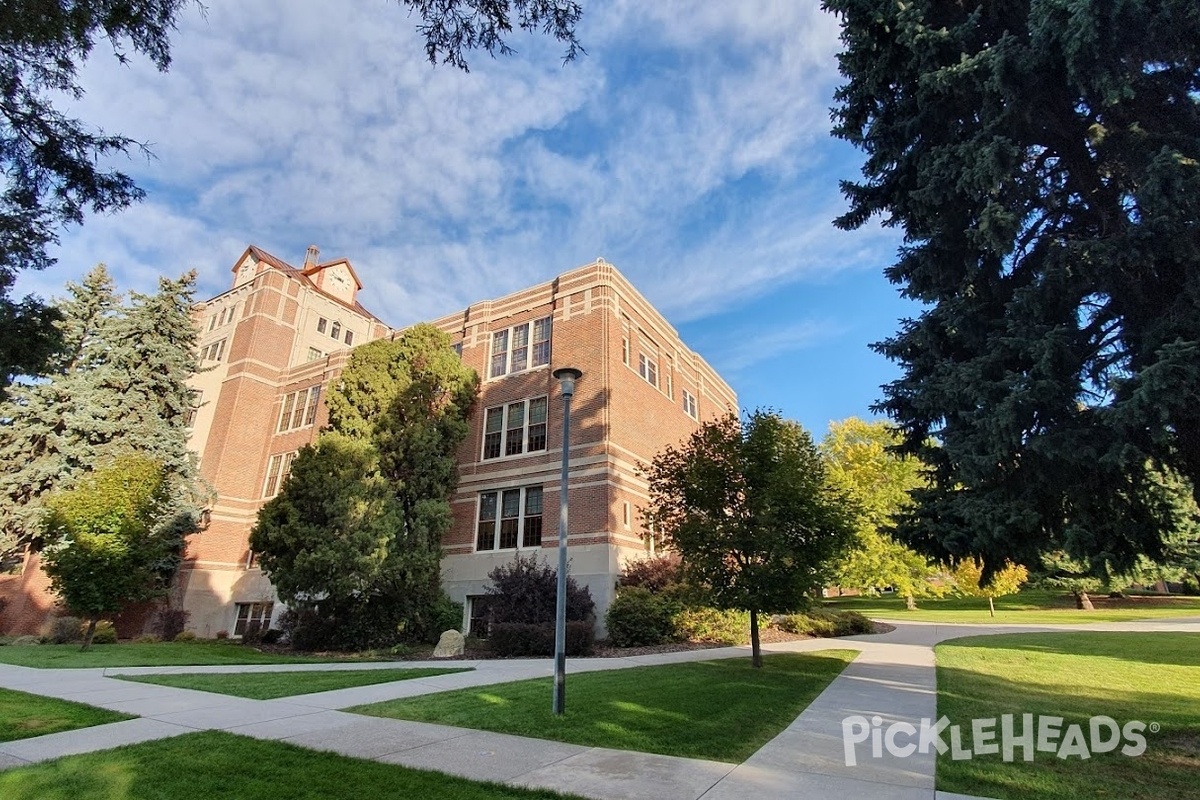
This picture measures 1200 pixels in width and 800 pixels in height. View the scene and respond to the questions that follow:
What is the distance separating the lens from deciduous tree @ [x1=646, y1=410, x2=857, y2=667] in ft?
40.9

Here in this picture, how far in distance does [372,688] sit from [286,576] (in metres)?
10.1

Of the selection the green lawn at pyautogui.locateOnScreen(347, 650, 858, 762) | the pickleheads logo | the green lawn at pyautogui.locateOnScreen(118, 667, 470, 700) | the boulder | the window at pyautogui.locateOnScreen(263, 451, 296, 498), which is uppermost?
the window at pyautogui.locateOnScreen(263, 451, 296, 498)

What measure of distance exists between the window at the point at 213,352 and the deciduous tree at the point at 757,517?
1176 inches

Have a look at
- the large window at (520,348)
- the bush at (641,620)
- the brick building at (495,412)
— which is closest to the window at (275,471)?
the brick building at (495,412)

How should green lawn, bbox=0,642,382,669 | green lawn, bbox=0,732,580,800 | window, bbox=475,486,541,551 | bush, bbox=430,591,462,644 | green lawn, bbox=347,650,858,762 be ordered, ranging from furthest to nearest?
1. window, bbox=475,486,541,551
2. bush, bbox=430,591,462,644
3. green lawn, bbox=0,642,382,669
4. green lawn, bbox=347,650,858,762
5. green lawn, bbox=0,732,580,800

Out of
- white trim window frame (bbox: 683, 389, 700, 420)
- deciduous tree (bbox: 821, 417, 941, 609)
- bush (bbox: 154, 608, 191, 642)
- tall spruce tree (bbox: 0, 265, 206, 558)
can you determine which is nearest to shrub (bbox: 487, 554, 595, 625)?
white trim window frame (bbox: 683, 389, 700, 420)

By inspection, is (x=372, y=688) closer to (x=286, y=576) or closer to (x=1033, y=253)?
(x=286, y=576)

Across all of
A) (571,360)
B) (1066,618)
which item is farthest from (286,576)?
(1066,618)

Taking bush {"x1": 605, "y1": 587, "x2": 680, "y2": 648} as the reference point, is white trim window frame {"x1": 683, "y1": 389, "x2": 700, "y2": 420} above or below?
above

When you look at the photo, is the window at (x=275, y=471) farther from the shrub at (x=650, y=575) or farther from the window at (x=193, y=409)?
the shrub at (x=650, y=575)

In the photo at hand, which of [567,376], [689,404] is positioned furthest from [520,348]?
[567,376]

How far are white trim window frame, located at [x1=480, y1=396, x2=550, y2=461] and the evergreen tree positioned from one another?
1762mm

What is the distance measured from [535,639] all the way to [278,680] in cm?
762

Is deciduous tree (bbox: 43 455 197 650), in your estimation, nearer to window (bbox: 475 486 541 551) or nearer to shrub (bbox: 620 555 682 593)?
window (bbox: 475 486 541 551)
